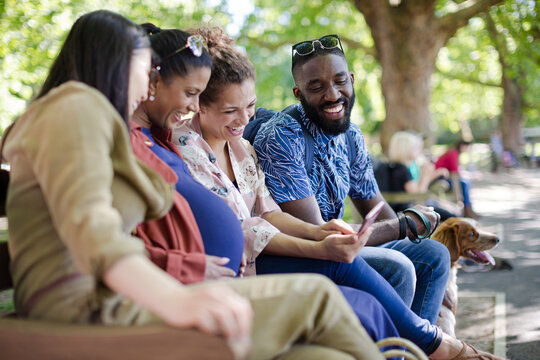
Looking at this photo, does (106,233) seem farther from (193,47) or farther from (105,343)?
(193,47)

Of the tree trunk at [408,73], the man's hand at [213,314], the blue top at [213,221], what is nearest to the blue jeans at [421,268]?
the blue top at [213,221]

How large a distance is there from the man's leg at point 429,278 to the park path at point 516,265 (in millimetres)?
921

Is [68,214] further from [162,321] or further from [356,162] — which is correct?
[356,162]

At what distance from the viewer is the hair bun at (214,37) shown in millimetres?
2885

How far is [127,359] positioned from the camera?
1425 millimetres

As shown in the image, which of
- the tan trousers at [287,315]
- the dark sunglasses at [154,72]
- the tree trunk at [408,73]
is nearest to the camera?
the tan trousers at [287,315]

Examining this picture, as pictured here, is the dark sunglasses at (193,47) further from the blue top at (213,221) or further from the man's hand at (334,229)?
the man's hand at (334,229)

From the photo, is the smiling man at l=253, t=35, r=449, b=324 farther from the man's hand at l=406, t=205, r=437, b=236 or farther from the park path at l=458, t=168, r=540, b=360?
the park path at l=458, t=168, r=540, b=360

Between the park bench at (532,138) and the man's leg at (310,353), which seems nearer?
the man's leg at (310,353)

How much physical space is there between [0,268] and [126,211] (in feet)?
2.32

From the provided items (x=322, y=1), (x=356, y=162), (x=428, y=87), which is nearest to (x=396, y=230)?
(x=356, y=162)

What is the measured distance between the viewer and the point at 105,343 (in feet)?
4.62

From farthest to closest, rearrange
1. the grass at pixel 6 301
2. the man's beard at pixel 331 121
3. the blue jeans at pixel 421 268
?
the grass at pixel 6 301 → the man's beard at pixel 331 121 → the blue jeans at pixel 421 268

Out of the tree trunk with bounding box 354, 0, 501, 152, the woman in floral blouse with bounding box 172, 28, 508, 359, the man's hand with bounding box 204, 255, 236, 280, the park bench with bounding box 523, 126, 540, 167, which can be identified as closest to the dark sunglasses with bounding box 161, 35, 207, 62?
the woman in floral blouse with bounding box 172, 28, 508, 359
